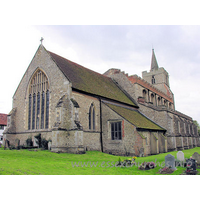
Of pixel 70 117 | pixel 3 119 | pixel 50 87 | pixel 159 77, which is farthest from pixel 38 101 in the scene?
pixel 159 77

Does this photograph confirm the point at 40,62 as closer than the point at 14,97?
Yes

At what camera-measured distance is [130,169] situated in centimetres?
1329

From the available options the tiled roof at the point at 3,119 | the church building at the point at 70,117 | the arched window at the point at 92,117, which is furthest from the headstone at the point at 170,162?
the tiled roof at the point at 3,119

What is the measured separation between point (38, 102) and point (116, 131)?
31.9 ft

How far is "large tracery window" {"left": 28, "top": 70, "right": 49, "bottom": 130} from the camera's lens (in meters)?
22.6

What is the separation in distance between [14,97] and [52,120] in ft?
27.6

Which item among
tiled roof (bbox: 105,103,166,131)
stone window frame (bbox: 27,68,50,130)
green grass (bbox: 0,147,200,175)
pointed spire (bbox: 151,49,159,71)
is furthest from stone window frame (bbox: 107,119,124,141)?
pointed spire (bbox: 151,49,159,71)

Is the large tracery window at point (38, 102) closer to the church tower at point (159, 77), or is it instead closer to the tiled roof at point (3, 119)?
the tiled roof at point (3, 119)

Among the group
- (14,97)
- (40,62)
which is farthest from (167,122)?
(14,97)

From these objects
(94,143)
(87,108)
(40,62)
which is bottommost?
(94,143)

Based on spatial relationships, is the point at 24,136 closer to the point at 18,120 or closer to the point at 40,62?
the point at 18,120

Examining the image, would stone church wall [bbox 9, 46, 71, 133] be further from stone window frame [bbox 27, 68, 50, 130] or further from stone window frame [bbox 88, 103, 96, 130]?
stone window frame [bbox 88, 103, 96, 130]

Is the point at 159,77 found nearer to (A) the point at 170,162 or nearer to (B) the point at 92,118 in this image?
(B) the point at 92,118

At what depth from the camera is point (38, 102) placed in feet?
77.7
